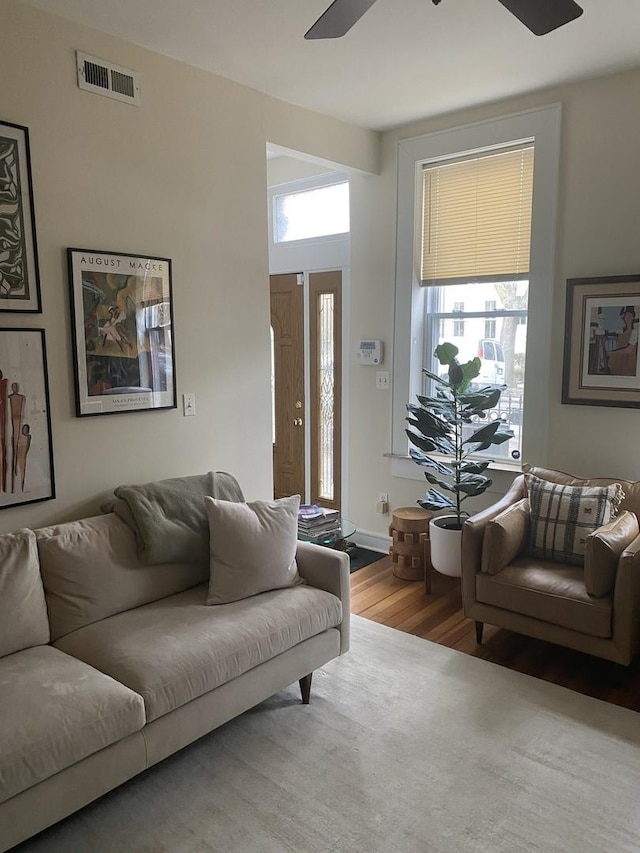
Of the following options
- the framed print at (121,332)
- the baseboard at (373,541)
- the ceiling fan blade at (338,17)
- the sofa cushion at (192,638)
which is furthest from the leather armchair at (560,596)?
the ceiling fan blade at (338,17)

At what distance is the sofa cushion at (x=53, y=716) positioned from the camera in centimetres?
173

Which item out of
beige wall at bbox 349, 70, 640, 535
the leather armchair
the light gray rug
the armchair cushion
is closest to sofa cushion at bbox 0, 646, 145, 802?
the light gray rug

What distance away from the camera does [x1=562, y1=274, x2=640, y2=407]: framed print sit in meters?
3.32

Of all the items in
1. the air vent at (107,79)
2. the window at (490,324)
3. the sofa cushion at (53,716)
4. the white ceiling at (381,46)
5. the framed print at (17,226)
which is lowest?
the sofa cushion at (53,716)

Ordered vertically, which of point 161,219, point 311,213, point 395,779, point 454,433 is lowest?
point 395,779

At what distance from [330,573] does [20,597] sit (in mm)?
1219

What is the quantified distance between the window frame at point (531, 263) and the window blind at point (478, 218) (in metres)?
0.07

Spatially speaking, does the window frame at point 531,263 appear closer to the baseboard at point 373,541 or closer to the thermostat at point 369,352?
the thermostat at point 369,352

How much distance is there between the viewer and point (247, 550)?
104 inches

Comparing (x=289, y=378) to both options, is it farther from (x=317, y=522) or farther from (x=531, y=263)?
(x=531, y=263)

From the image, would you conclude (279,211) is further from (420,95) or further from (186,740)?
(186,740)

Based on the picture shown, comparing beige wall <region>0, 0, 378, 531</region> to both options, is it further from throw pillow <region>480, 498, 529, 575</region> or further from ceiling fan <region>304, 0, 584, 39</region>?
throw pillow <region>480, 498, 529, 575</region>

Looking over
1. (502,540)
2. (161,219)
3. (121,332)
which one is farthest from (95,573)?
(502,540)

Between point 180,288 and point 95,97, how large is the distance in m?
0.88
